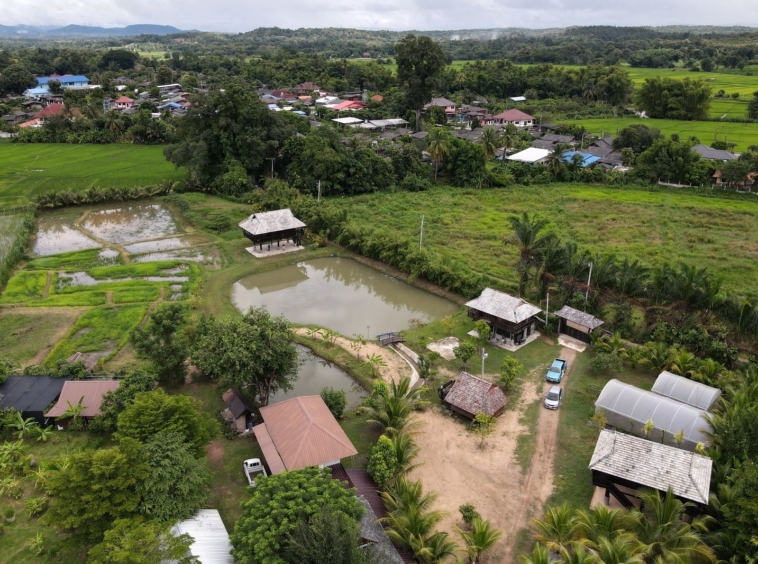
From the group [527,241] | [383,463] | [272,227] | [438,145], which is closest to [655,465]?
A: [383,463]

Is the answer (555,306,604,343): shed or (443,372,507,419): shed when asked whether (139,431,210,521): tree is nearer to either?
(443,372,507,419): shed

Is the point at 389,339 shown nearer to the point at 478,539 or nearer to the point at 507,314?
the point at 507,314

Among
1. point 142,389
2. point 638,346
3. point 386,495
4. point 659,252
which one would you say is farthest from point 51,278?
point 659,252

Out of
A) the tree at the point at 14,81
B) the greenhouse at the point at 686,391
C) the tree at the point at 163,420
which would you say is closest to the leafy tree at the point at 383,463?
the tree at the point at 163,420

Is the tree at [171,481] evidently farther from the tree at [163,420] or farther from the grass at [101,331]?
the grass at [101,331]

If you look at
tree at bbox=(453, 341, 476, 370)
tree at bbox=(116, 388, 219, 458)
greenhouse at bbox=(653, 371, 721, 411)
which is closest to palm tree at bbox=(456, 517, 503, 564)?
tree at bbox=(116, 388, 219, 458)
